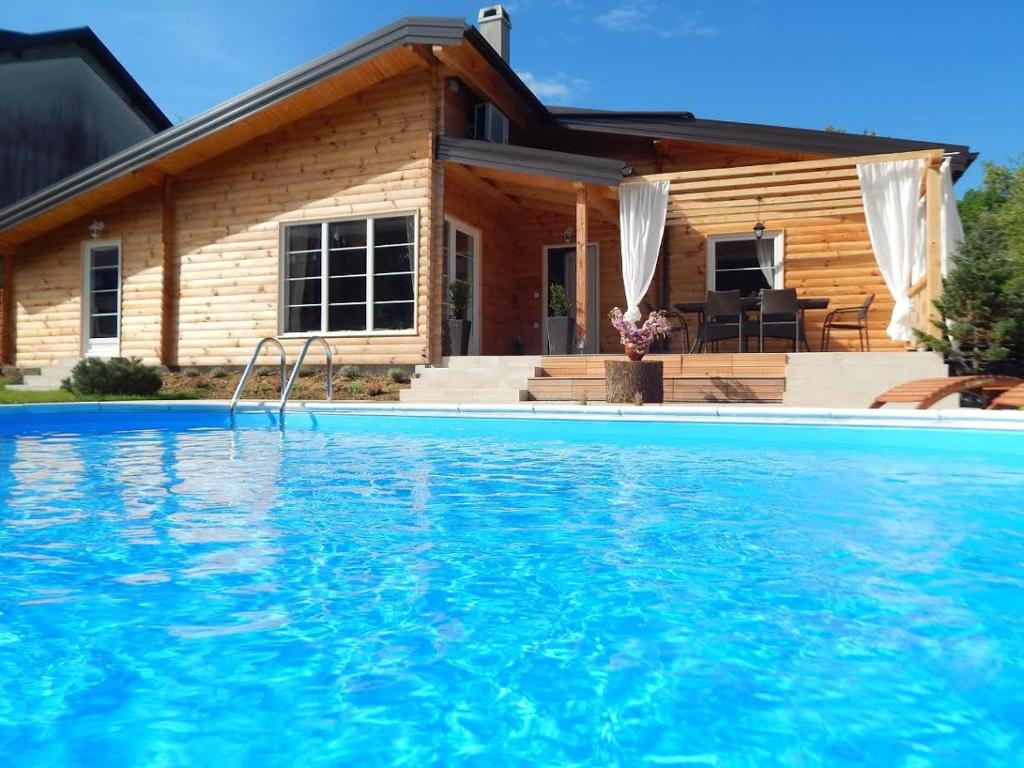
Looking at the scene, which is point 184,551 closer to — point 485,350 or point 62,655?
point 62,655

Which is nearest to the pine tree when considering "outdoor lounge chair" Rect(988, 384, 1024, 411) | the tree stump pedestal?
"outdoor lounge chair" Rect(988, 384, 1024, 411)

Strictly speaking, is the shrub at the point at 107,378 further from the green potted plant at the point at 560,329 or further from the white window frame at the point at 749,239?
the white window frame at the point at 749,239

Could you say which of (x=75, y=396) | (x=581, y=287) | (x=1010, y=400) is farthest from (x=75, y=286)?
(x=1010, y=400)

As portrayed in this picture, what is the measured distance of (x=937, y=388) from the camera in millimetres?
6508

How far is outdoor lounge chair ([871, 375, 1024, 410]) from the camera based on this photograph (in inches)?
254

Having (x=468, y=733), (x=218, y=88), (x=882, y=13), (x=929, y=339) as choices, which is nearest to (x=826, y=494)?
(x=468, y=733)

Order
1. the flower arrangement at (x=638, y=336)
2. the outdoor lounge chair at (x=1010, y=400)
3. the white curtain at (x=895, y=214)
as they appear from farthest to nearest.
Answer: the white curtain at (x=895, y=214) < the flower arrangement at (x=638, y=336) < the outdoor lounge chair at (x=1010, y=400)

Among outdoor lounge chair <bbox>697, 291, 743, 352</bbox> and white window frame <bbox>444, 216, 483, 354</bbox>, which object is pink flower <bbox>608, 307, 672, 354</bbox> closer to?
outdoor lounge chair <bbox>697, 291, 743, 352</bbox>

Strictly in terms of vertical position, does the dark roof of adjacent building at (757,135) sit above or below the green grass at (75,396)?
above

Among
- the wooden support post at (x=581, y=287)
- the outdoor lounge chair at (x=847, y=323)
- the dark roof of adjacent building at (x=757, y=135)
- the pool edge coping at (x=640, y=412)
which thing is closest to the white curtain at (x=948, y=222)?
the dark roof of adjacent building at (x=757, y=135)

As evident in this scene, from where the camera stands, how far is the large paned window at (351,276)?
10.5m

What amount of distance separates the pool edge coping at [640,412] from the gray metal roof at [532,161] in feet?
12.1

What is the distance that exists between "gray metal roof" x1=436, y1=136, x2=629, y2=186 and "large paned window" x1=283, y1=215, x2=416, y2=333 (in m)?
1.14

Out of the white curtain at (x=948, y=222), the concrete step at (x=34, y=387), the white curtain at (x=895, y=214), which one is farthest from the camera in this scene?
the concrete step at (x=34, y=387)
